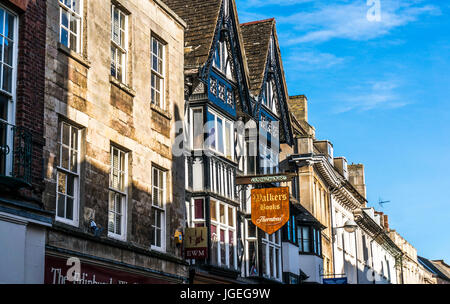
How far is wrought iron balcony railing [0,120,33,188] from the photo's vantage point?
14.1 meters

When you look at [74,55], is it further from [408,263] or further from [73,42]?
[408,263]

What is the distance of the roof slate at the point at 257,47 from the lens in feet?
107

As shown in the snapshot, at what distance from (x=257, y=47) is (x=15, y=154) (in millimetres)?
20980

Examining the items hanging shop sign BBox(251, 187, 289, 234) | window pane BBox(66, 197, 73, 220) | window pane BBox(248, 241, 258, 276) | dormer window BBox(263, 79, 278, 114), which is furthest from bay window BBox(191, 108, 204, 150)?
window pane BBox(66, 197, 73, 220)

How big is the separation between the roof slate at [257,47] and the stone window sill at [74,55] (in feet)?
50.2

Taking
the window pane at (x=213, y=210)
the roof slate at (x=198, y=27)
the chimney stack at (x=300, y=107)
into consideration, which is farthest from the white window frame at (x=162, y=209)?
the chimney stack at (x=300, y=107)

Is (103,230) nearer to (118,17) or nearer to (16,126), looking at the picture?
(16,126)

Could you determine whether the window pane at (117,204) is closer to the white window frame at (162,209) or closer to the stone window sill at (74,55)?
the white window frame at (162,209)

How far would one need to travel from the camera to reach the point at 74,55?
17016mm

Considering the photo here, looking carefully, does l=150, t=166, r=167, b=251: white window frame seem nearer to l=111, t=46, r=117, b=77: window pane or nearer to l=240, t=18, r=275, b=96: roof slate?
l=111, t=46, r=117, b=77: window pane

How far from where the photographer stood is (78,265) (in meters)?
16.2

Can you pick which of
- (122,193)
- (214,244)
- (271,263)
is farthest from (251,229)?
(122,193)

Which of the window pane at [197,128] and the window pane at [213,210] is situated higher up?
the window pane at [197,128]

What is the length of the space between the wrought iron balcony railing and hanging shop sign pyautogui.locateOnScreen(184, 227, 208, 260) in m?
8.17
